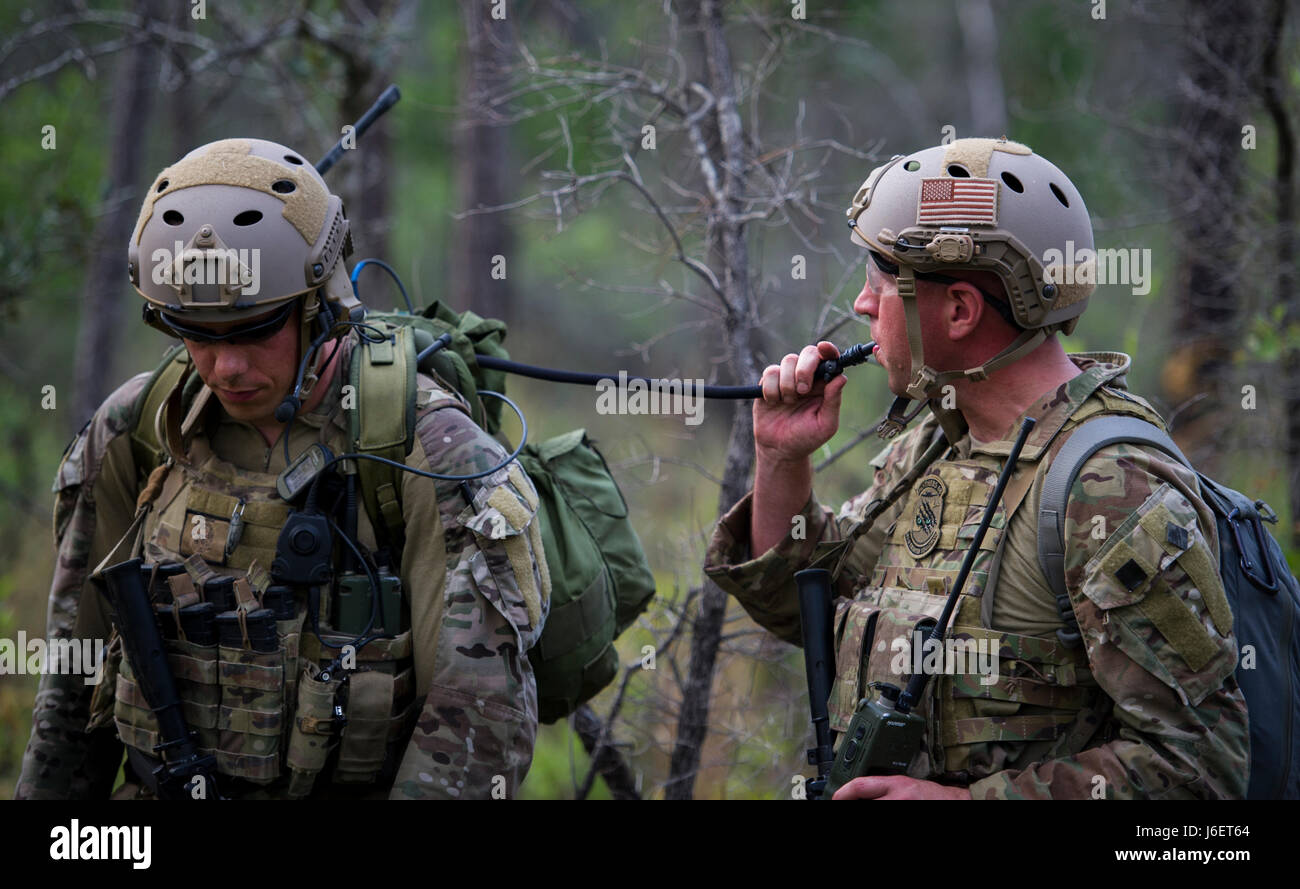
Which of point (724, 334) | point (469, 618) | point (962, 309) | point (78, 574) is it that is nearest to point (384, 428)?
point (469, 618)

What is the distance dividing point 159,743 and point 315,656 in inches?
19.9

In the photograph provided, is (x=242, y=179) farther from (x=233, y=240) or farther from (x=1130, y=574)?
(x=1130, y=574)

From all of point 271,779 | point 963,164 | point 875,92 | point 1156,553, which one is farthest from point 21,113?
point 875,92

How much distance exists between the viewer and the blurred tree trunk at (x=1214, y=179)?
6750 mm

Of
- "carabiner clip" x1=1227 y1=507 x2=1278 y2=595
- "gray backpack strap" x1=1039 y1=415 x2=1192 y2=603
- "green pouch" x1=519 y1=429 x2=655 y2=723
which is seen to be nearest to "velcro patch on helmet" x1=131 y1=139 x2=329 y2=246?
"green pouch" x1=519 y1=429 x2=655 y2=723

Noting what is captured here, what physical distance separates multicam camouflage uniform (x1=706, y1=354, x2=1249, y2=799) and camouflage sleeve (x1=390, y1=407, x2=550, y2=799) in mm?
881

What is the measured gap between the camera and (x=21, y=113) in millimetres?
9180

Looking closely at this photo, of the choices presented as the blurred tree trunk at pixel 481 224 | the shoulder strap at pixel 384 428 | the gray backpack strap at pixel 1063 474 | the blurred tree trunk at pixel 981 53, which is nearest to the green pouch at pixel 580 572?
the shoulder strap at pixel 384 428

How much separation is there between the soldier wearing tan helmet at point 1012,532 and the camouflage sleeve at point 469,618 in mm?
826

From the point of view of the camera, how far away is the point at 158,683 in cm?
313

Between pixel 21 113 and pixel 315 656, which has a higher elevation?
pixel 21 113

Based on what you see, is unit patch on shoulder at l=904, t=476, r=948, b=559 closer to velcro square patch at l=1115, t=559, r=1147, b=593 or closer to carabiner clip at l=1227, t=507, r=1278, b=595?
velcro square patch at l=1115, t=559, r=1147, b=593

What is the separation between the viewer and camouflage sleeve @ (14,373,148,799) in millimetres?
3490

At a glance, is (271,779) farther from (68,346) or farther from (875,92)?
(875,92)
